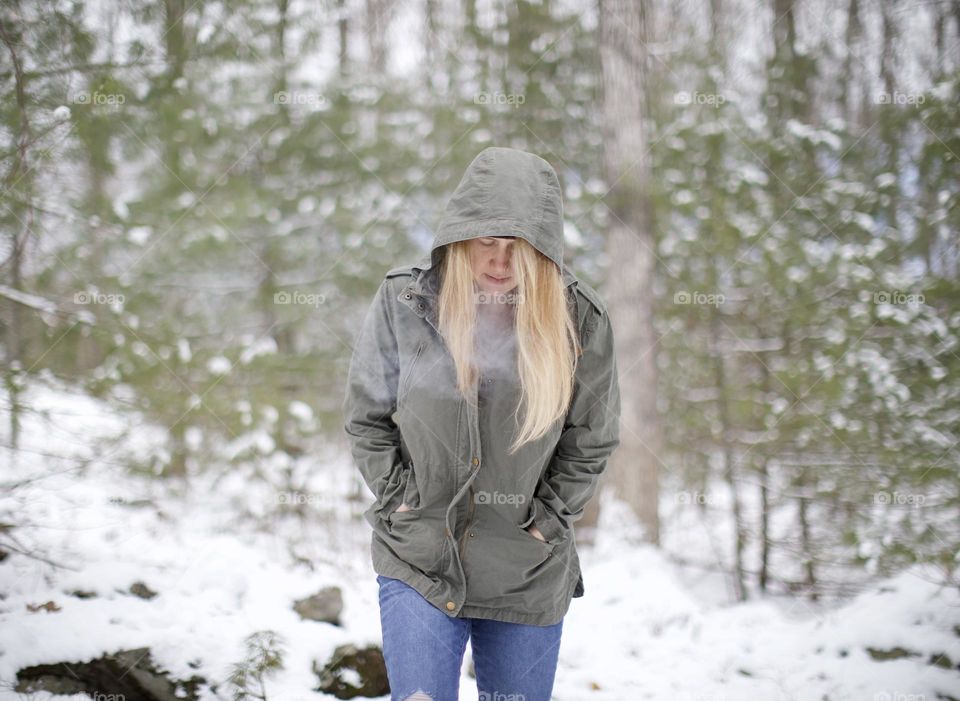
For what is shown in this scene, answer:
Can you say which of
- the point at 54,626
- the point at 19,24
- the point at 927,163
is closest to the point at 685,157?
the point at 927,163

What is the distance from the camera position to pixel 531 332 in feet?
6.49

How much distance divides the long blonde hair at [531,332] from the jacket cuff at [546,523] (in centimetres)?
20

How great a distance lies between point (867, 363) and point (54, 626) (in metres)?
5.03

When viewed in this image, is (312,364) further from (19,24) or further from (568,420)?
(568,420)

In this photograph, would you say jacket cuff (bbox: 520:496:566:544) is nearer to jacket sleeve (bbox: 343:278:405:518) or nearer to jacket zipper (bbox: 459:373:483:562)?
jacket zipper (bbox: 459:373:483:562)

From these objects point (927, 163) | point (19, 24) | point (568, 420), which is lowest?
point (568, 420)

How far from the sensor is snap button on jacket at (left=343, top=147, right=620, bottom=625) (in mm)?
1915

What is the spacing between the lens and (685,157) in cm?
552

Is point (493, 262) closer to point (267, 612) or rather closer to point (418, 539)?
point (418, 539)

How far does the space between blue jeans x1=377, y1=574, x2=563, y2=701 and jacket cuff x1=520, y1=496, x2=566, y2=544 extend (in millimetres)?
248

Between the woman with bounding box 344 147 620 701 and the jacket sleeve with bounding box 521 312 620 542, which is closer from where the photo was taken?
the woman with bounding box 344 147 620 701

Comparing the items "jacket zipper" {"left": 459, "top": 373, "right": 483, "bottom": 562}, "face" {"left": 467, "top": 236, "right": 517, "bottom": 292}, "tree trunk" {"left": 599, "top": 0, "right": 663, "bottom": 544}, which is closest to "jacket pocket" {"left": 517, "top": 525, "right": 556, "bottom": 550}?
"jacket zipper" {"left": 459, "top": 373, "right": 483, "bottom": 562}

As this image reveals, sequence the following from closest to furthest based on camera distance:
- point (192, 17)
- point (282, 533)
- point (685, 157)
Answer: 1. point (192, 17)
2. point (282, 533)
3. point (685, 157)

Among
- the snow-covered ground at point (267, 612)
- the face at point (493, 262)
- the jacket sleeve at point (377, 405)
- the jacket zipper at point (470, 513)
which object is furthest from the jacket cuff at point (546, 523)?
the snow-covered ground at point (267, 612)
